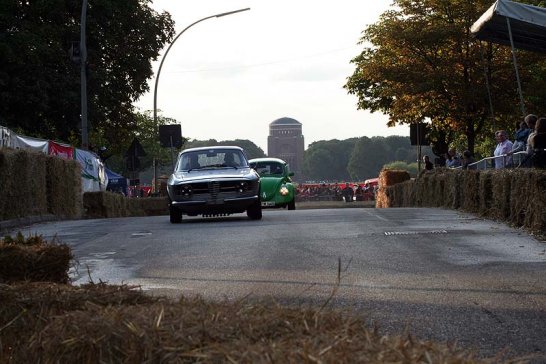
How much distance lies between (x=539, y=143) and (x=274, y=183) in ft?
51.8

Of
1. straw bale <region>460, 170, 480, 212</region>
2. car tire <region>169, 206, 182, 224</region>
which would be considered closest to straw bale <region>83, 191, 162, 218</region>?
car tire <region>169, 206, 182, 224</region>

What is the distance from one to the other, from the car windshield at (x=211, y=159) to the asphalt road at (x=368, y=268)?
3.73m

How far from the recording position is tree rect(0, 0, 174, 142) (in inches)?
1663

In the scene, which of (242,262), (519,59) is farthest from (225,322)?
(519,59)

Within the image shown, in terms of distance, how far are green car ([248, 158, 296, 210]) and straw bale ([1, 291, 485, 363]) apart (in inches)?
1129

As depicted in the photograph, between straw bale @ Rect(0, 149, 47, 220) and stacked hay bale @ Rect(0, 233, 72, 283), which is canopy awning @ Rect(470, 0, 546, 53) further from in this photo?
stacked hay bale @ Rect(0, 233, 72, 283)

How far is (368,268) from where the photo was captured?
11.5 metres

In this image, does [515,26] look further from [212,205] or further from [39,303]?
[39,303]

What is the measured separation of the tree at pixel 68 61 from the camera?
4225 centimetres

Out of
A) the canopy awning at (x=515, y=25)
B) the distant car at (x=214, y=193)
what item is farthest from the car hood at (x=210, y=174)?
the canopy awning at (x=515, y=25)

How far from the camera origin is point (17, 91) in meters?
42.2

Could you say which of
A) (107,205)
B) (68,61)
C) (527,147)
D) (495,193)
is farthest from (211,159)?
(68,61)

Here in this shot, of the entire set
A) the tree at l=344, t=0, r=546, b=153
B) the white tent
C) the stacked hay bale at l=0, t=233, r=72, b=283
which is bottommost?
the stacked hay bale at l=0, t=233, r=72, b=283

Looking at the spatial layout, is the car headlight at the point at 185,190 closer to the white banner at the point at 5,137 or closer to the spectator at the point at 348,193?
the white banner at the point at 5,137
